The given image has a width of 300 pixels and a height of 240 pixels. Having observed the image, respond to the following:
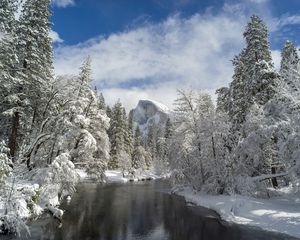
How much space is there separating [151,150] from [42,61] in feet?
272

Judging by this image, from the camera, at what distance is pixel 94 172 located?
1292 inches

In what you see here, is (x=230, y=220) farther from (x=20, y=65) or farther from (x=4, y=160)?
(x=20, y=65)

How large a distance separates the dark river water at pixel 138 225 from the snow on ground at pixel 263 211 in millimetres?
1022

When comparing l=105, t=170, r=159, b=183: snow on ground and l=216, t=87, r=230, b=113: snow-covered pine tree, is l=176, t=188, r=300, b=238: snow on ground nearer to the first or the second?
l=216, t=87, r=230, b=113: snow-covered pine tree

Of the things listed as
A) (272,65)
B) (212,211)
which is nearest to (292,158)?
(212,211)

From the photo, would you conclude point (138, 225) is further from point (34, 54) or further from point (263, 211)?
point (34, 54)

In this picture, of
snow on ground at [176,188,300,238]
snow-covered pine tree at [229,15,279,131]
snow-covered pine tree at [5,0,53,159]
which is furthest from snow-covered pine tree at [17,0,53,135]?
snow-covered pine tree at [229,15,279,131]

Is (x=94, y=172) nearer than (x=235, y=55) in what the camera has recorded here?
Yes

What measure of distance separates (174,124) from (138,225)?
19.4 m

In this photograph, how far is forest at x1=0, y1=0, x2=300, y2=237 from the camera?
75.3 ft

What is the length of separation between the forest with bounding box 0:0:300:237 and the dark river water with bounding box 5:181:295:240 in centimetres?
221

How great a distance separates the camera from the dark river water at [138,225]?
18.3 meters

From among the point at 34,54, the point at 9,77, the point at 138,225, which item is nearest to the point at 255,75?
the point at 138,225

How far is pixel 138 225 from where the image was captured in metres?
21.8
